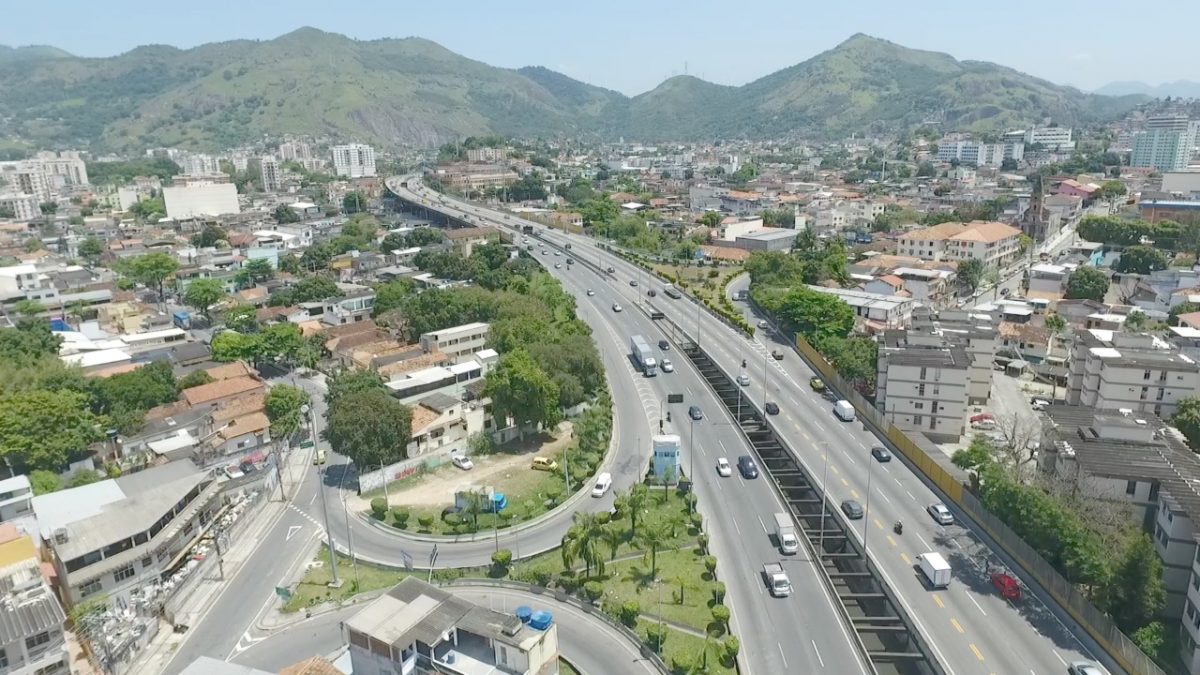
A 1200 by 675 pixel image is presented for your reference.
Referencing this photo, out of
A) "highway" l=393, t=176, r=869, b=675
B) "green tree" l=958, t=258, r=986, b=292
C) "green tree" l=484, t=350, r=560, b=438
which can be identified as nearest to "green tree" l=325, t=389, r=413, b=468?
"green tree" l=484, t=350, r=560, b=438

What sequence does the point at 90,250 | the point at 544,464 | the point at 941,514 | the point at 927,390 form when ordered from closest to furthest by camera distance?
1. the point at 941,514
2. the point at 544,464
3. the point at 927,390
4. the point at 90,250

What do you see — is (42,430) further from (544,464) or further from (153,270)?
(153,270)

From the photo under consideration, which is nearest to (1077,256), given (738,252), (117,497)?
(738,252)

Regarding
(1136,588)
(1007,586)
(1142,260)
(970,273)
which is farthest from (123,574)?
(1142,260)

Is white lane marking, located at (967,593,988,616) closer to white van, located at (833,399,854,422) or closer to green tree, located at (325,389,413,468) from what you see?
white van, located at (833,399,854,422)

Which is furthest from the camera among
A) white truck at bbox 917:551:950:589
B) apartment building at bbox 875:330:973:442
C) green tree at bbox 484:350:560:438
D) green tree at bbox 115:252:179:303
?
green tree at bbox 115:252:179:303

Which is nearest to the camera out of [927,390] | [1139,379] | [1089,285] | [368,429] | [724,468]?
[368,429]

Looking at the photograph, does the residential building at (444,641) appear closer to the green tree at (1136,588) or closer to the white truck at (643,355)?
the green tree at (1136,588)
